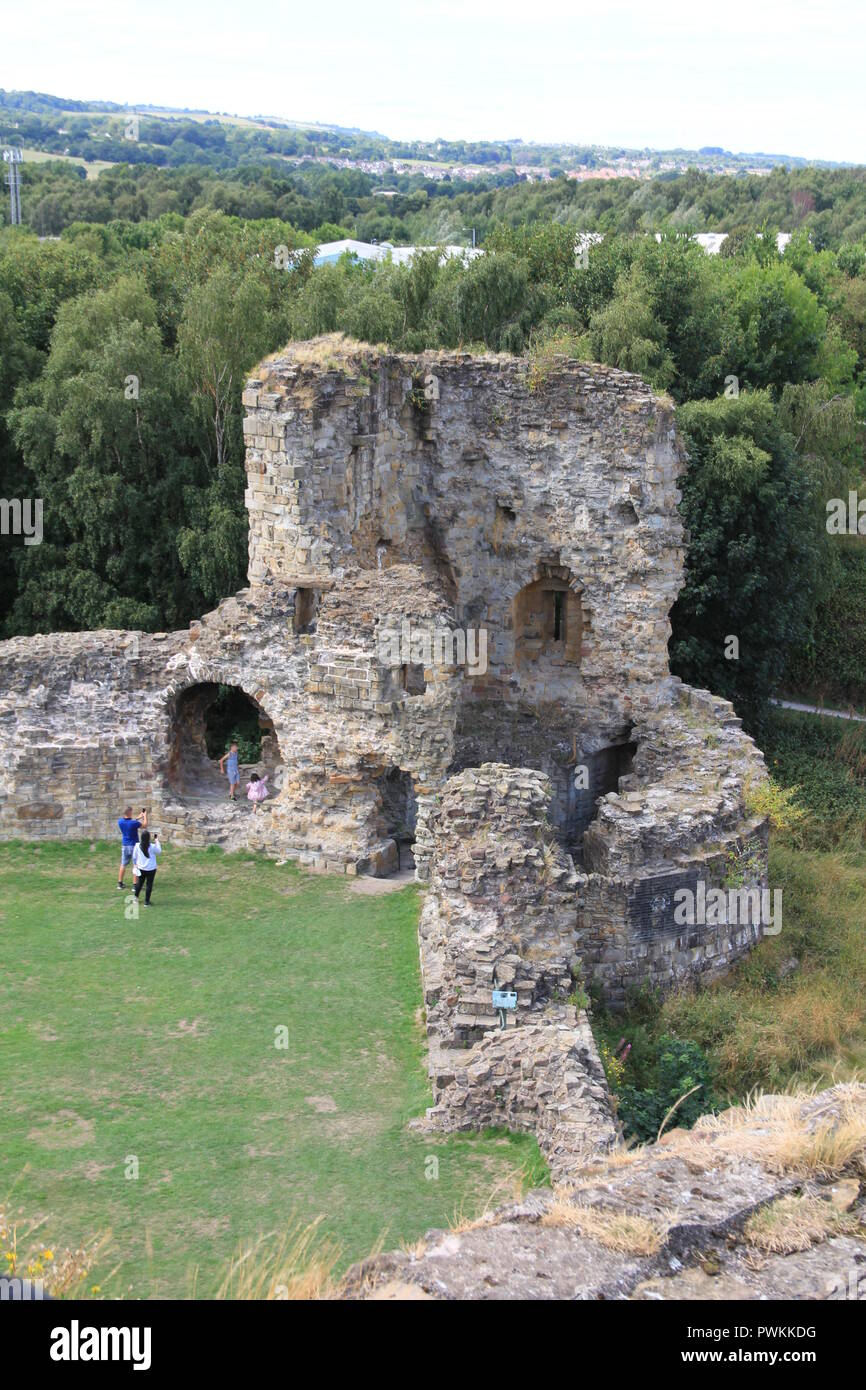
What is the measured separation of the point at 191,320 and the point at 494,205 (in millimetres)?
52811

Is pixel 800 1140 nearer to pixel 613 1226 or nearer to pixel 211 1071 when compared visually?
pixel 613 1226

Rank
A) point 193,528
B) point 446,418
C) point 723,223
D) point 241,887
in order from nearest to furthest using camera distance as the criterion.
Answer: point 241,887
point 446,418
point 193,528
point 723,223

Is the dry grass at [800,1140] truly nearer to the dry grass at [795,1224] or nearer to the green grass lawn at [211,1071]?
the dry grass at [795,1224]

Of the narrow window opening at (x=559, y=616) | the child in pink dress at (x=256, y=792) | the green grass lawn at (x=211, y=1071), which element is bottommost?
the green grass lawn at (x=211, y=1071)

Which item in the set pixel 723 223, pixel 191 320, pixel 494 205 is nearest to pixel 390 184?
pixel 494 205

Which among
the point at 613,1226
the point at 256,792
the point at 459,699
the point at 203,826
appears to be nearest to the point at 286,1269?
the point at 613,1226

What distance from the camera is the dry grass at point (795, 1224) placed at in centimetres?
806

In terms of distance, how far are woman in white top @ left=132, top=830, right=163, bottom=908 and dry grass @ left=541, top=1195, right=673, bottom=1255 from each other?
8.36m

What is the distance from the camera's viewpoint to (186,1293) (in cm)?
942

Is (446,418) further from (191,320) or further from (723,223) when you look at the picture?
(723,223)

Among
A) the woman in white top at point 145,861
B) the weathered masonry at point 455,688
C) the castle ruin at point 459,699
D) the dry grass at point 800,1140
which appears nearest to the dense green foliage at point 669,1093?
the castle ruin at point 459,699

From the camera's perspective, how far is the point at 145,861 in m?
15.9

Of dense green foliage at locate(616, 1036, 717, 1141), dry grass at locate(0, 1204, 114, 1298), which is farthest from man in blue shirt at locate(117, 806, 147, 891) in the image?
dry grass at locate(0, 1204, 114, 1298)

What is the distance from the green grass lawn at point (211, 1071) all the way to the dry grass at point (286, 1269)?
0.17 metres
